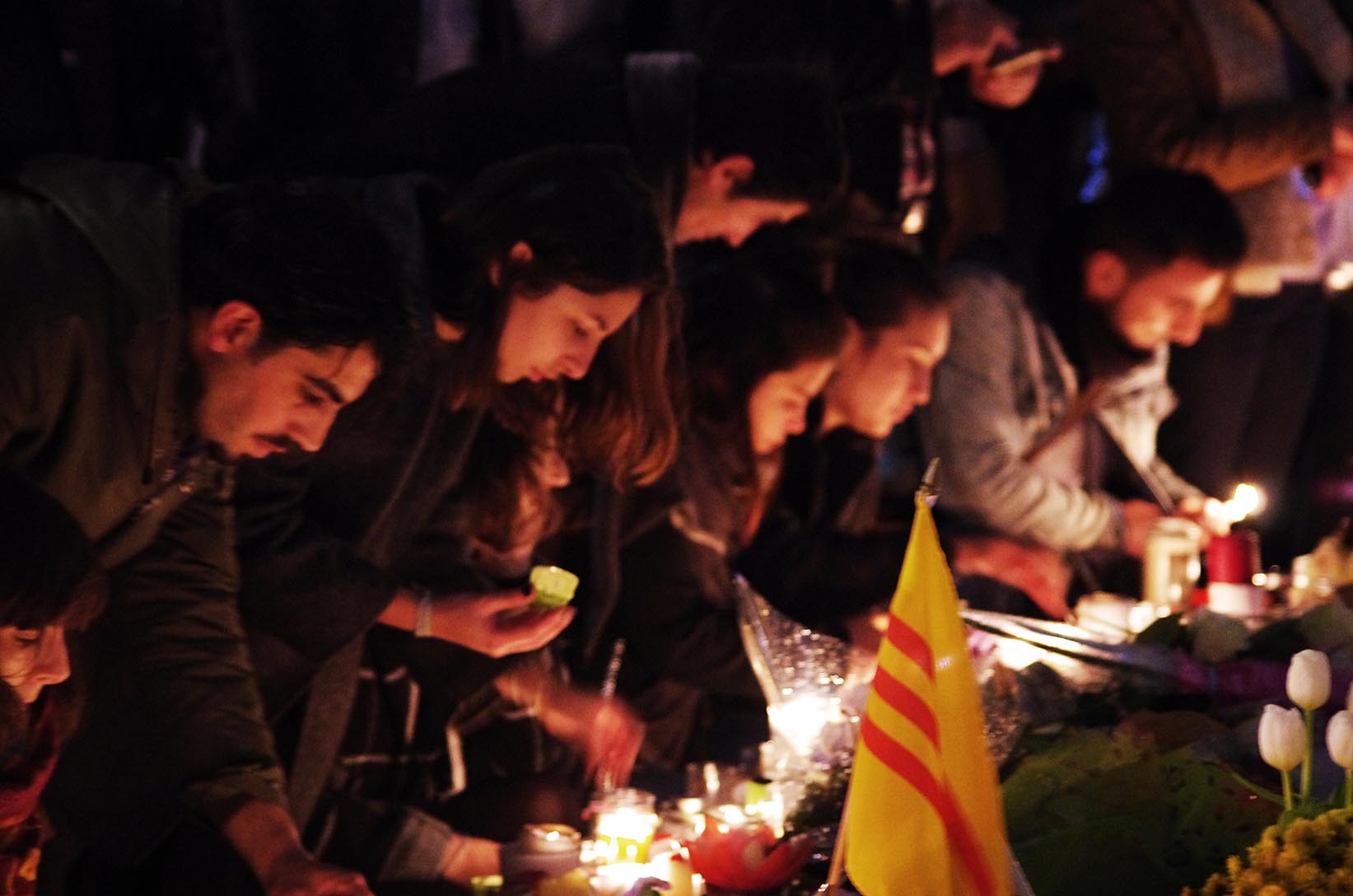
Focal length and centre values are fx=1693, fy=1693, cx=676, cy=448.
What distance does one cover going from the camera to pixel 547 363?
9.63ft

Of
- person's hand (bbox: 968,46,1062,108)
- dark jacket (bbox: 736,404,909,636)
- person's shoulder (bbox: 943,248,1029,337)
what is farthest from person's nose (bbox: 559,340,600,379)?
person's hand (bbox: 968,46,1062,108)

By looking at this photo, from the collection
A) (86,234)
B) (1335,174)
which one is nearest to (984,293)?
(1335,174)

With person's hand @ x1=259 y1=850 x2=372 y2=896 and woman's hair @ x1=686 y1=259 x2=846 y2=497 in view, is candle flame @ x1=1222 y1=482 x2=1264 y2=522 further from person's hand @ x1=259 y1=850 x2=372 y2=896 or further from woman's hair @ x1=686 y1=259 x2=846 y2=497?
person's hand @ x1=259 y1=850 x2=372 y2=896

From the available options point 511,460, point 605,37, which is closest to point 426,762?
point 511,460

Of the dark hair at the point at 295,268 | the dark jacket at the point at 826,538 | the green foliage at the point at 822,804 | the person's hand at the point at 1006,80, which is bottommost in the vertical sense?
the dark jacket at the point at 826,538

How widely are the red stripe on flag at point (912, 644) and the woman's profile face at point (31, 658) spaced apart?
3.43 feet

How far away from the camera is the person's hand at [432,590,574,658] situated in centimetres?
288

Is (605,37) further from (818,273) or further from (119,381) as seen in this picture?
(119,381)

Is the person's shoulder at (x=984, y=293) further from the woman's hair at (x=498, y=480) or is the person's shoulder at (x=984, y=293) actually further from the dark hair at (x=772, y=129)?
the woman's hair at (x=498, y=480)

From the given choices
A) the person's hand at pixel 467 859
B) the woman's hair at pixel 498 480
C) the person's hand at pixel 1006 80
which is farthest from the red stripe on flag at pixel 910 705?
the person's hand at pixel 1006 80

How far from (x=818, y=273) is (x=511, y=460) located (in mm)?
1118

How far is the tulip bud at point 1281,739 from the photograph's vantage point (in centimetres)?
166

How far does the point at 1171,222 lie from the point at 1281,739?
10.3 ft

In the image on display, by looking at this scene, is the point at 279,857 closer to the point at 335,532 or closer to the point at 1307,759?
the point at 335,532
